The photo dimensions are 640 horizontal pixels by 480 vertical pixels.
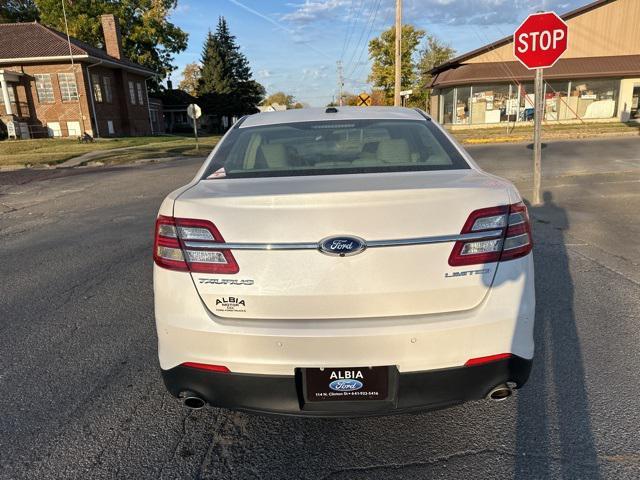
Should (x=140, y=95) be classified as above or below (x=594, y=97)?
above

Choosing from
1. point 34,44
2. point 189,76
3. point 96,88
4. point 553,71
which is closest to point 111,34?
point 34,44

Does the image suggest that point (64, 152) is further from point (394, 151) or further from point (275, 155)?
point (394, 151)

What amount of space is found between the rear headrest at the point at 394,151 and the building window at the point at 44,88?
36.2 m

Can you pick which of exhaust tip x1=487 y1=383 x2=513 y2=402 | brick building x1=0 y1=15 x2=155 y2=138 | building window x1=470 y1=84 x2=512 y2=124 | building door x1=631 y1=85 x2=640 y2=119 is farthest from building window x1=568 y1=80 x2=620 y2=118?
exhaust tip x1=487 y1=383 x2=513 y2=402

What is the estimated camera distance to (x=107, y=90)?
35500mm

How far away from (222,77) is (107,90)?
60.8 ft

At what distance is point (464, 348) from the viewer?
209cm

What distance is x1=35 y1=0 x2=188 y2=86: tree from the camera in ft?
142

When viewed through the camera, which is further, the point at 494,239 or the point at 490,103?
the point at 490,103

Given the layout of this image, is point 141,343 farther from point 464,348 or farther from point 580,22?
point 580,22

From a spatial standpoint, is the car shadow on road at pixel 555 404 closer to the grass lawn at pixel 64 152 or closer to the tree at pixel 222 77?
the grass lawn at pixel 64 152

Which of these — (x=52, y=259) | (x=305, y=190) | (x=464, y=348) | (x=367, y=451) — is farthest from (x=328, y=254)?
(x=52, y=259)

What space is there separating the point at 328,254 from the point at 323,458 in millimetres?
1083

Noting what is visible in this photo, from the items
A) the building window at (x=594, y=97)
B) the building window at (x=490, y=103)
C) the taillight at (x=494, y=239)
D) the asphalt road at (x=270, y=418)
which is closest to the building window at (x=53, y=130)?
the building window at (x=490, y=103)
